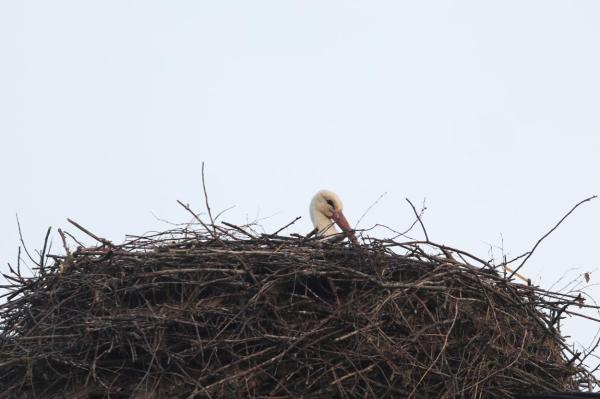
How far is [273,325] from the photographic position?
4.62 m

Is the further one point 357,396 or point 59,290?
point 59,290

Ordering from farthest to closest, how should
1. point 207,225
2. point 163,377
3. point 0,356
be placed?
point 207,225 < point 0,356 < point 163,377

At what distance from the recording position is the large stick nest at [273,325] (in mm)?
4508

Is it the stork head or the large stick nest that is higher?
the stork head

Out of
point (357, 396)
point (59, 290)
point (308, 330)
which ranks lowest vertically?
point (357, 396)

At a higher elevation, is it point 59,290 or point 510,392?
point 59,290

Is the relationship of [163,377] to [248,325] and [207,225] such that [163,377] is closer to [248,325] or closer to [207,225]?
[248,325]

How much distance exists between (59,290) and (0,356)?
39cm

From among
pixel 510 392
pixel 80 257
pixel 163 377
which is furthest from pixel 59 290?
pixel 510 392

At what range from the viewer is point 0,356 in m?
4.85

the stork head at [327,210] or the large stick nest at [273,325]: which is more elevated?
the stork head at [327,210]

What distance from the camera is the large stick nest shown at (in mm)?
4508

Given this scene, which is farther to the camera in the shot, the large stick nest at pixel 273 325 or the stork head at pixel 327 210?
the stork head at pixel 327 210

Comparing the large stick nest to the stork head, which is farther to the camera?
the stork head
